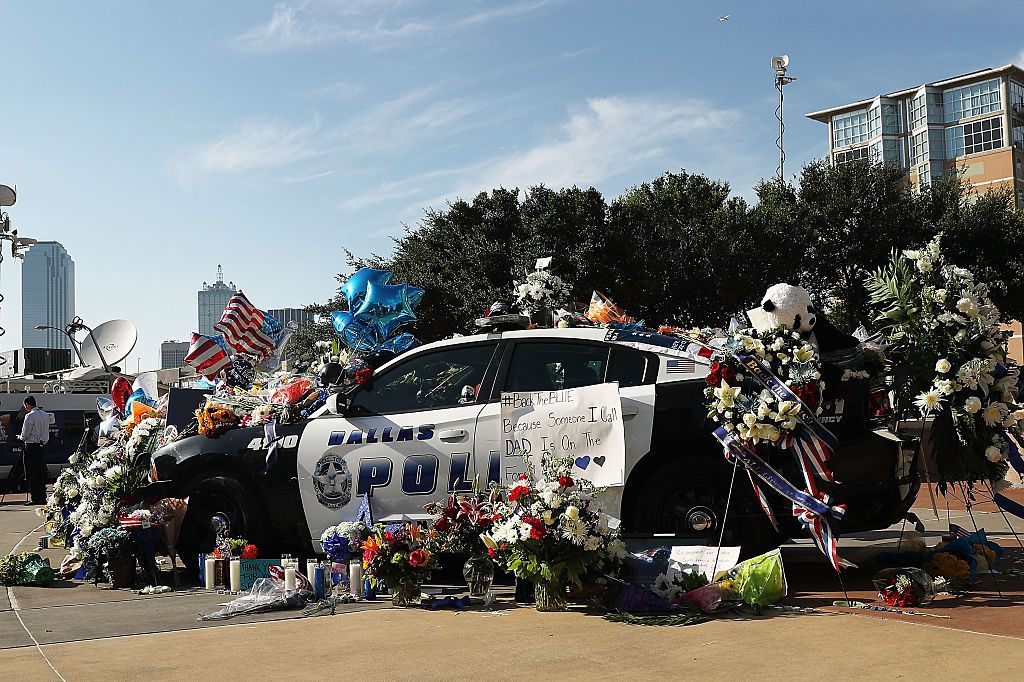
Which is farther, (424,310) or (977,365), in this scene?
(424,310)

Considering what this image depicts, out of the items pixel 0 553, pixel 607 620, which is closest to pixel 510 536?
pixel 607 620

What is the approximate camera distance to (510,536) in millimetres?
6105

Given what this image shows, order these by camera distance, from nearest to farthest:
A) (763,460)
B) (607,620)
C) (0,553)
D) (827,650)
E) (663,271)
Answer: (827,650)
(607,620)
(763,460)
(0,553)
(663,271)

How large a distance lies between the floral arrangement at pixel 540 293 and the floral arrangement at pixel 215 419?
2.38 m

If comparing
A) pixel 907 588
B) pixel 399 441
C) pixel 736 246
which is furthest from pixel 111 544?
pixel 736 246

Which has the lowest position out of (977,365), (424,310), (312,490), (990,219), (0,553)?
(0,553)

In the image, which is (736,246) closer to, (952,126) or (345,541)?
(345,541)

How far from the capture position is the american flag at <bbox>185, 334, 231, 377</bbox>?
11617 millimetres

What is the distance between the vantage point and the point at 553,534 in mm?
6035

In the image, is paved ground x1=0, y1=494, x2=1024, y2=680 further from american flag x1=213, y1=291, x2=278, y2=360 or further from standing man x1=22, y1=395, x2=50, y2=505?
standing man x1=22, y1=395, x2=50, y2=505

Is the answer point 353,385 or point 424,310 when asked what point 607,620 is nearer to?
point 353,385

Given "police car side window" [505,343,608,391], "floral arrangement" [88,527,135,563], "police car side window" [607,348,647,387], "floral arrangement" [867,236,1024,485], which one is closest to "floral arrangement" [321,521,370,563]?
"police car side window" [505,343,608,391]

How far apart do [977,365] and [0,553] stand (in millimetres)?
8880

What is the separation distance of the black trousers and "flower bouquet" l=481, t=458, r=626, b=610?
13.3 meters
